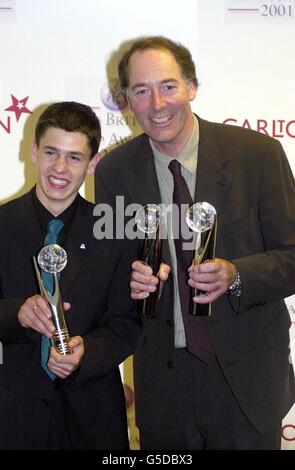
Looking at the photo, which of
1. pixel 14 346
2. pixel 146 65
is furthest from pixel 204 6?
pixel 14 346

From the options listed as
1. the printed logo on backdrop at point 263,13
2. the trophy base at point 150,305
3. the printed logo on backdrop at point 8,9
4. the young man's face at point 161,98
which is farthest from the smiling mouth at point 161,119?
the printed logo on backdrop at point 8,9

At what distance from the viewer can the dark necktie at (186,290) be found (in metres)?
1.54

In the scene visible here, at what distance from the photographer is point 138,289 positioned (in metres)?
1.39

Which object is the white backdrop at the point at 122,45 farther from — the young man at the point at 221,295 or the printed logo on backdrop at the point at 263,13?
the young man at the point at 221,295

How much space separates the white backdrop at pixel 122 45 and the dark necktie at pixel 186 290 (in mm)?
923

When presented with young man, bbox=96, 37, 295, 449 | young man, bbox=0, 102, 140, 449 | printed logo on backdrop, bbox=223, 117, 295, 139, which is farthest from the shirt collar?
printed logo on backdrop, bbox=223, 117, 295, 139

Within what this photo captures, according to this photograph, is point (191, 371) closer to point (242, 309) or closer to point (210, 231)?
point (242, 309)

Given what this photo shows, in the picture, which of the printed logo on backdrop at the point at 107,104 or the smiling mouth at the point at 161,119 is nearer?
the smiling mouth at the point at 161,119

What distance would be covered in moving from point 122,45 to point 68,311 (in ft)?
4.15

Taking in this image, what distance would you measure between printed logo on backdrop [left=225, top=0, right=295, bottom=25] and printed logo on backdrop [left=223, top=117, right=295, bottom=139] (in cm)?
36

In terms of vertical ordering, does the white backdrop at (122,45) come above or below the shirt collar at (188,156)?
above

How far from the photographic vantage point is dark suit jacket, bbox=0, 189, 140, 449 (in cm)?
140

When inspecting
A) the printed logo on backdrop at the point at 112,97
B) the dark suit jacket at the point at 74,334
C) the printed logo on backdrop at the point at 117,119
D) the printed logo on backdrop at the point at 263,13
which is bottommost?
the dark suit jacket at the point at 74,334

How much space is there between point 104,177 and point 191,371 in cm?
57
